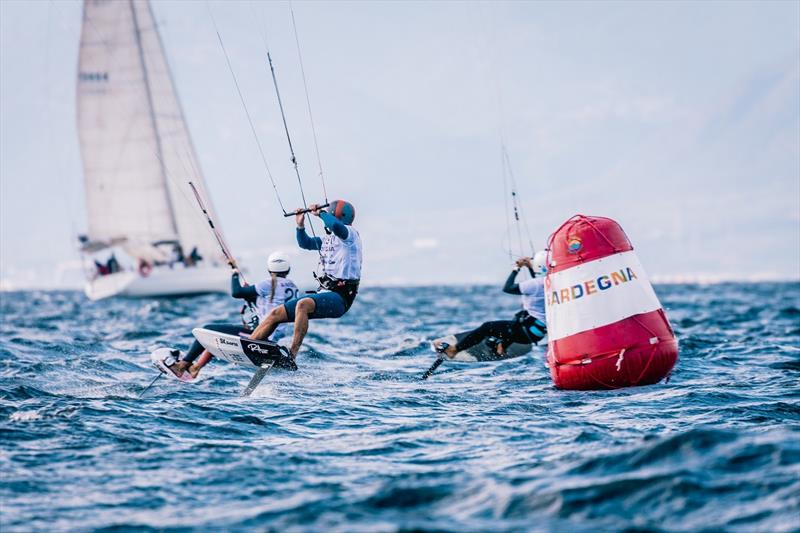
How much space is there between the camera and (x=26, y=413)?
10.7m

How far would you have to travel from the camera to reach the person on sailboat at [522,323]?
14227mm

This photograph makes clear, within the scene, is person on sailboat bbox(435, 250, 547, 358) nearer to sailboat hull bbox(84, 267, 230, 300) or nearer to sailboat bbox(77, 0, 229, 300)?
sailboat hull bbox(84, 267, 230, 300)

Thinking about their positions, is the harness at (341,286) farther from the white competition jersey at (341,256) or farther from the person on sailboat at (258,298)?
the person on sailboat at (258,298)

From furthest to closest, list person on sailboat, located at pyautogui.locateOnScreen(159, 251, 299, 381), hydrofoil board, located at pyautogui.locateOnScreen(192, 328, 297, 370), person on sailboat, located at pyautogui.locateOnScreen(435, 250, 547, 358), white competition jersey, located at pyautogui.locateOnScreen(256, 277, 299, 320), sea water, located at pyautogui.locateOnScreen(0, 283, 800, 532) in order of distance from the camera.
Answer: person on sailboat, located at pyautogui.locateOnScreen(435, 250, 547, 358), white competition jersey, located at pyautogui.locateOnScreen(256, 277, 299, 320), person on sailboat, located at pyautogui.locateOnScreen(159, 251, 299, 381), hydrofoil board, located at pyautogui.locateOnScreen(192, 328, 297, 370), sea water, located at pyautogui.locateOnScreen(0, 283, 800, 532)

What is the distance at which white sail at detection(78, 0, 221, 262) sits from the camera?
47281 millimetres

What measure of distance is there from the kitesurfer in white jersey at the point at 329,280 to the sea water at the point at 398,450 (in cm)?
92

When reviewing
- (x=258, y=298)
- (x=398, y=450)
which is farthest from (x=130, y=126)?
(x=398, y=450)

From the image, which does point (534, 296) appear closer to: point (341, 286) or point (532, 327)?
point (532, 327)

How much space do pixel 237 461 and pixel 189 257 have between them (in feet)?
134

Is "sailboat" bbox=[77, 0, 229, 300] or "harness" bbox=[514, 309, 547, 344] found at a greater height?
"sailboat" bbox=[77, 0, 229, 300]

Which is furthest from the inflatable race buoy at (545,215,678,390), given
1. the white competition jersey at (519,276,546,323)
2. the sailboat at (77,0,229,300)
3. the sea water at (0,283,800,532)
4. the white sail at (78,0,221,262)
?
the white sail at (78,0,221,262)

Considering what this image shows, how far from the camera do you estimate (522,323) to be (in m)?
14.7

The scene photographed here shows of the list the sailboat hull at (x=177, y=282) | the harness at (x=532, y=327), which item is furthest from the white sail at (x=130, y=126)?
the harness at (x=532, y=327)

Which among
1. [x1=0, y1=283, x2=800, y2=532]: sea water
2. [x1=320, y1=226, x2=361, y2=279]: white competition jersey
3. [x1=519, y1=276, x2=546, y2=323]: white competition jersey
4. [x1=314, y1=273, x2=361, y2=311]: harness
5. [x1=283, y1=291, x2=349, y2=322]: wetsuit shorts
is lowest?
[x1=0, y1=283, x2=800, y2=532]: sea water
